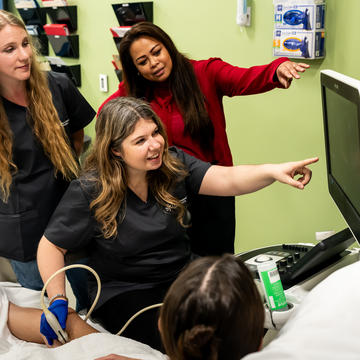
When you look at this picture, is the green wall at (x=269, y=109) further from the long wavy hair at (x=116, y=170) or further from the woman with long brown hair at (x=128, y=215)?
the long wavy hair at (x=116, y=170)

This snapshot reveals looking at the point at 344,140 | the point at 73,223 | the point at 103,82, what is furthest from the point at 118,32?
the point at 344,140

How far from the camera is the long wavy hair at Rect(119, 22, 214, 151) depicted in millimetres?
1899

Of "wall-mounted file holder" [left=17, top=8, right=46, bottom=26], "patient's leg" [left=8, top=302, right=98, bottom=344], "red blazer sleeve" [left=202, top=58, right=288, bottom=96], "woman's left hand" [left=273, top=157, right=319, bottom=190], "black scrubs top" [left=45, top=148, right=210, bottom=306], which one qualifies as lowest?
"patient's leg" [left=8, top=302, right=98, bottom=344]

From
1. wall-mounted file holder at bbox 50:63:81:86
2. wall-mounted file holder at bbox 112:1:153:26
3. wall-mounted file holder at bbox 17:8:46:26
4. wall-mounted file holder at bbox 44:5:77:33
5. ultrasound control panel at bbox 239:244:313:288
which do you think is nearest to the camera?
ultrasound control panel at bbox 239:244:313:288

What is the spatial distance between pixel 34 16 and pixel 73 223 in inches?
98.3

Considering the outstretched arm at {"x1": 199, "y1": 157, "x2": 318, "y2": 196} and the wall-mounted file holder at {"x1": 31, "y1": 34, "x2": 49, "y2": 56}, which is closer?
the outstretched arm at {"x1": 199, "y1": 157, "x2": 318, "y2": 196}

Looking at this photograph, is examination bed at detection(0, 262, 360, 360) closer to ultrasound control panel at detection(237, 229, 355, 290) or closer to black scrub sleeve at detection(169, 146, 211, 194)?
ultrasound control panel at detection(237, 229, 355, 290)

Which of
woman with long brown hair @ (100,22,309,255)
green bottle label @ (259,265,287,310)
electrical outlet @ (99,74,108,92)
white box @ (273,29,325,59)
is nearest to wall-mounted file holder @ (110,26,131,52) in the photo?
electrical outlet @ (99,74,108,92)

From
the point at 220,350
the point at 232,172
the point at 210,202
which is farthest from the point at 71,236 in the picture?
the point at 220,350

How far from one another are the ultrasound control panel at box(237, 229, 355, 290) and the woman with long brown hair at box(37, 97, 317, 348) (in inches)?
9.5

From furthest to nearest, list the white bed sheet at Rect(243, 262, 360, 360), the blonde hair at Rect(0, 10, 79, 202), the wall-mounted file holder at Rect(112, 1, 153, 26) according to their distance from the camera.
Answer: the wall-mounted file holder at Rect(112, 1, 153, 26), the blonde hair at Rect(0, 10, 79, 202), the white bed sheet at Rect(243, 262, 360, 360)

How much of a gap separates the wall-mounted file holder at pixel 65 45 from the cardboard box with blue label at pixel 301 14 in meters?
1.67

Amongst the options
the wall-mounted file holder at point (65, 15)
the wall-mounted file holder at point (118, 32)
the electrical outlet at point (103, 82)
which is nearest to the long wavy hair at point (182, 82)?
the wall-mounted file holder at point (118, 32)

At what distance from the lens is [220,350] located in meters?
0.84
